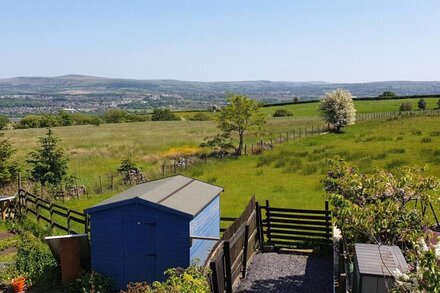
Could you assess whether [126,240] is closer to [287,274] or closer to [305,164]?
[287,274]

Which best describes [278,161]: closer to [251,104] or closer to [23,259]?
[251,104]

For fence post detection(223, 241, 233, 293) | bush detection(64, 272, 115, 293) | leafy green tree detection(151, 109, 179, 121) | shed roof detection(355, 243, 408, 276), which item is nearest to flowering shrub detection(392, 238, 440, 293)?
shed roof detection(355, 243, 408, 276)

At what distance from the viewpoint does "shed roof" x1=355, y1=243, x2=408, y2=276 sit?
28.1 feet

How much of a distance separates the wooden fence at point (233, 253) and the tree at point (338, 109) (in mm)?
44989

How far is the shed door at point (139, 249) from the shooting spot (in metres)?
13.1

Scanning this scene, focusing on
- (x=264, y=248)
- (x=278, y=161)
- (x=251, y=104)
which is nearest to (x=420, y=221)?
(x=264, y=248)

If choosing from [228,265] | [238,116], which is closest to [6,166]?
[228,265]

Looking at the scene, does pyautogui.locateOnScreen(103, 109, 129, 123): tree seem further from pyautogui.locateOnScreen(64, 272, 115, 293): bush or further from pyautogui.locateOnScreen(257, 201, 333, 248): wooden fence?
pyautogui.locateOnScreen(64, 272, 115, 293): bush

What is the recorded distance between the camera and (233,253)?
485 inches

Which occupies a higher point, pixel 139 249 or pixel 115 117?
pixel 139 249

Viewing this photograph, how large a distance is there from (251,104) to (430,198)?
33651 mm

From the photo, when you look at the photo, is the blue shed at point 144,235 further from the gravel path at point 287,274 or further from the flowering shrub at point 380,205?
the flowering shrub at point 380,205

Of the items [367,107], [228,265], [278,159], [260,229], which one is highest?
[367,107]

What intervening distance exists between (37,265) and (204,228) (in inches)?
Answer: 219
